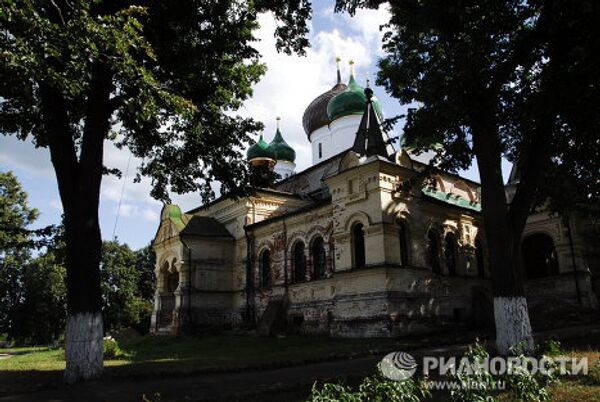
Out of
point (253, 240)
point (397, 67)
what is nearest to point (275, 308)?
point (253, 240)

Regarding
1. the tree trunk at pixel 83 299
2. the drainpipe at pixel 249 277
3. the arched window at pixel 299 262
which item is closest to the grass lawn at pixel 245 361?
the tree trunk at pixel 83 299

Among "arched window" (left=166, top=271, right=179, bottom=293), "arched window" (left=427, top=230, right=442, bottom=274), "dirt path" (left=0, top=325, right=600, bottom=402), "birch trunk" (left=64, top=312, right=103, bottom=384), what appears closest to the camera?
"dirt path" (left=0, top=325, right=600, bottom=402)

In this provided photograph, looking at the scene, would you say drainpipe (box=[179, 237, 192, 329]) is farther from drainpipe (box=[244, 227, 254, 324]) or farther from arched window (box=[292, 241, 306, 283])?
arched window (box=[292, 241, 306, 283])

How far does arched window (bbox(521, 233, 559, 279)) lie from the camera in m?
23.7

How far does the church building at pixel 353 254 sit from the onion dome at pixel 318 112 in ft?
1.24

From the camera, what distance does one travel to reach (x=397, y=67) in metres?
13.3

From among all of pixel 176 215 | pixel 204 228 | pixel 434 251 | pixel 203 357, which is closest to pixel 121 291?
pixel 176 215

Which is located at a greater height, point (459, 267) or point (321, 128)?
point (321, 128)

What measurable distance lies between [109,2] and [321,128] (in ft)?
72.0

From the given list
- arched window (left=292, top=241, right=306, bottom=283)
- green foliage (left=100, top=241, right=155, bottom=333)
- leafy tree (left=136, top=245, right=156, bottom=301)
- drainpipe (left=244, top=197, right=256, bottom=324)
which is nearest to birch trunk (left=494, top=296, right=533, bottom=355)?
arched window (left=292, top=241, right=306, bottom=283)

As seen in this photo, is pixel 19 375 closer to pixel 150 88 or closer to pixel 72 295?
pixel 72 295

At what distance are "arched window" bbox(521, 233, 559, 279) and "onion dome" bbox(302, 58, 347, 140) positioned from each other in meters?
13.9

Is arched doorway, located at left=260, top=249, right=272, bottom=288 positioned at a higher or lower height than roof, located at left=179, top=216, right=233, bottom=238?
lower

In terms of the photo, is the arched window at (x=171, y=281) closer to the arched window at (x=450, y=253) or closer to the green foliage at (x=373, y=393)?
the arched window at (x=450, y=253)
